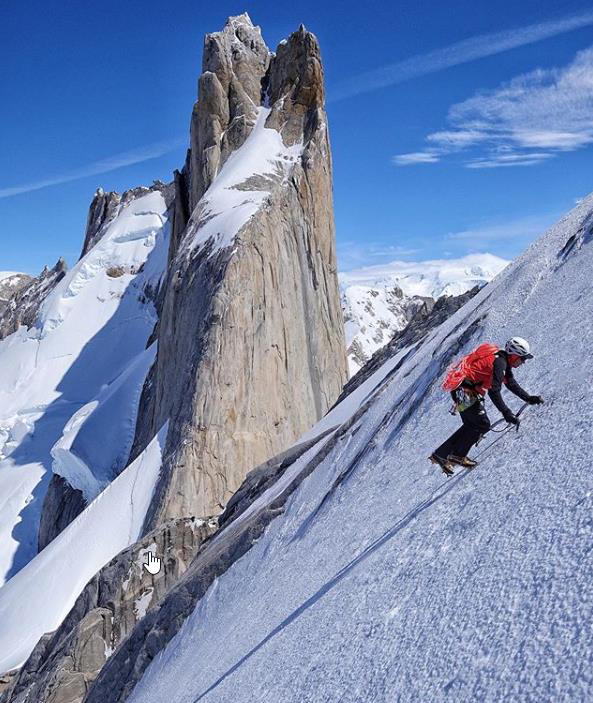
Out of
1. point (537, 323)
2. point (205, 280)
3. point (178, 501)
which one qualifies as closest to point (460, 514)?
point (537, 323)

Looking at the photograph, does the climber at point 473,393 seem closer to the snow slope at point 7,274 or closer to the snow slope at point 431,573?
the snow slope at point 431,573

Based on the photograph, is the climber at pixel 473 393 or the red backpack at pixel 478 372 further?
the red backpack at pixel 478 372

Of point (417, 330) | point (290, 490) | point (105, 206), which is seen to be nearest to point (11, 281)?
point (105, 206)

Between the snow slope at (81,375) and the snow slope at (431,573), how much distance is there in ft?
117

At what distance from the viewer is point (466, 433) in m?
7.13

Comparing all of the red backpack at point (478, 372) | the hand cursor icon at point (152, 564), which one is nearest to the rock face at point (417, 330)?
the hand cursor icon at point (152, 564)

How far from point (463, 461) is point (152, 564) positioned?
1456cm

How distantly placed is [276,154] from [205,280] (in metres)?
9.81

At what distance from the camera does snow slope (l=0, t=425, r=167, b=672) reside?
85.4 ft

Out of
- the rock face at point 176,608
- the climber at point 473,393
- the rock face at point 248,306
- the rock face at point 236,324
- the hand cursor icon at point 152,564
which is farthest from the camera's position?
the rock face at point 248,306

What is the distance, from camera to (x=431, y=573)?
18.4ft

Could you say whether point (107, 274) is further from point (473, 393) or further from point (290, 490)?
point (473, 393)

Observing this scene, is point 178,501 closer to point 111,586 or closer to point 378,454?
point 111,586

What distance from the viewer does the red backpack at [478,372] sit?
707cm
